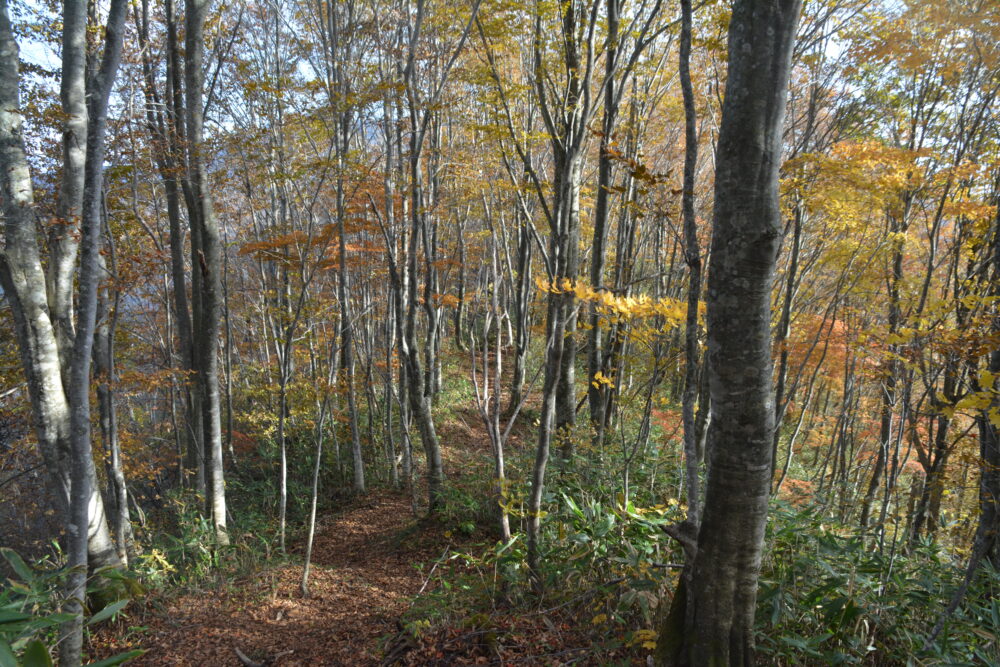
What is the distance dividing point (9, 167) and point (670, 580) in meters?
5.86

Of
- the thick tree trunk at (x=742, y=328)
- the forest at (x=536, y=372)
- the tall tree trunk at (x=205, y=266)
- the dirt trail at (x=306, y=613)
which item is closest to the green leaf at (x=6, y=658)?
the forest at (x=536, y=372)

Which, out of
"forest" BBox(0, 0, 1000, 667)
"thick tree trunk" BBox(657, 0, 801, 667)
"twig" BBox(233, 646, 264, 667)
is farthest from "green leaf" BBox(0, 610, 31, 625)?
"twig" BBox(233, 646, 264, 667)

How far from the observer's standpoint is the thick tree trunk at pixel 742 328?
1.75 m

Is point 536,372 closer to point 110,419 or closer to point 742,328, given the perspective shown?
point 742,328

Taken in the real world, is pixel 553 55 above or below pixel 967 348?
above

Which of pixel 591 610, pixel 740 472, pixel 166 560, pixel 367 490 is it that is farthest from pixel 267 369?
pixel 740 472

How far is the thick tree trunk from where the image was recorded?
1.75 metres

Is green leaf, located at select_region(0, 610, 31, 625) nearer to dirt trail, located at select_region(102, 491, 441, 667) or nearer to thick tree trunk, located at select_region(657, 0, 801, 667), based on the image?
thick tree trunk, located at select_region(657, 0, 801, 667)

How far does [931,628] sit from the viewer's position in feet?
8.52

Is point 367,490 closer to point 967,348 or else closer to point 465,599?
point 465,599

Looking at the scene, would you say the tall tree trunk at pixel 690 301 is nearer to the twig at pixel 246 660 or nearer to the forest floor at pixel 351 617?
the forest floor at pixel 351 617

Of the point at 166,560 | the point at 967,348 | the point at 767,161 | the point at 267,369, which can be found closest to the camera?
the point at 767,161

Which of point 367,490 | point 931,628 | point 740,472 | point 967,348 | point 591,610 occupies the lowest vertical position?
point 367,490

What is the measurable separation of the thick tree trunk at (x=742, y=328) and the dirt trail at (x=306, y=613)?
247cm
